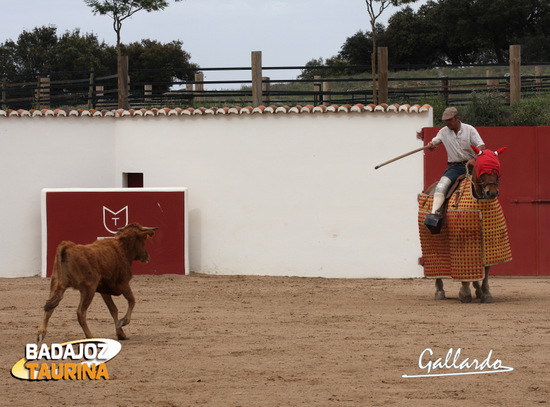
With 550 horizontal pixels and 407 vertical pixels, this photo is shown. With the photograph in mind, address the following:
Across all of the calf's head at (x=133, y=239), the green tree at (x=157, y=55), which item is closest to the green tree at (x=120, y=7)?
the calf's head at (x=133, y=239)

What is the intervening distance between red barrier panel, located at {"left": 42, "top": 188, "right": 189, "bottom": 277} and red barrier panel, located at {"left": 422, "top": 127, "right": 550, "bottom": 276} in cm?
433

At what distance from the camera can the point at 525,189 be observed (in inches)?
539

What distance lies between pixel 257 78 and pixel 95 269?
10.1 meters

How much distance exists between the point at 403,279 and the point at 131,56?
38716mm

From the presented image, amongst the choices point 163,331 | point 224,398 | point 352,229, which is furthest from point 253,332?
point 352,229

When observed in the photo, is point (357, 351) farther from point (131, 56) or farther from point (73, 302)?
point (131, 56)

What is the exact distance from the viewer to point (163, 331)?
30.3ft

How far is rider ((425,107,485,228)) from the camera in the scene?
10.9m

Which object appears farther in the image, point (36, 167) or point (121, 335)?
point (36, 167)

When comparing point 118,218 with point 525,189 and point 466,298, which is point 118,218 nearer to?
point 466,298

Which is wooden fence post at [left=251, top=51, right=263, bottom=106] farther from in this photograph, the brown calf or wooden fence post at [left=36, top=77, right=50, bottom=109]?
the brown calf

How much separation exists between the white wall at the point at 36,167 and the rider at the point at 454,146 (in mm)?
6412

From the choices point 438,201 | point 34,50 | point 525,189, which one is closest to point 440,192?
point 438,201
